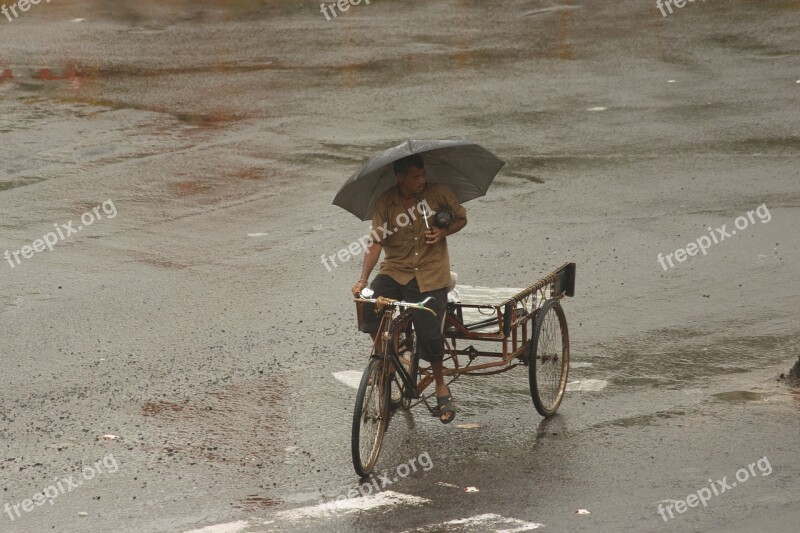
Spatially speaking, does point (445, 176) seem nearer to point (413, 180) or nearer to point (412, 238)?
point (413, 180)

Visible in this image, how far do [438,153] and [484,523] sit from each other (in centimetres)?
242

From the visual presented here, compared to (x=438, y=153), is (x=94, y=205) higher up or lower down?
lower down

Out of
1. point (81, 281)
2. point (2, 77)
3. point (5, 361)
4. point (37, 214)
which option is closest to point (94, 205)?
point (37, 214)

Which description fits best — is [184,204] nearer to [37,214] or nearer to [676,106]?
[37,214]

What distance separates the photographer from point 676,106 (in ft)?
52.7

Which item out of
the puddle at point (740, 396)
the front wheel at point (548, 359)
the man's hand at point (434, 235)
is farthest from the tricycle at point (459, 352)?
the puddle at point (740, 396)

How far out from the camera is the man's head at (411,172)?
720cm

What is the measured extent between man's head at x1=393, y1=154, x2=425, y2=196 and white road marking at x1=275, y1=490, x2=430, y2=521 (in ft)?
6.24

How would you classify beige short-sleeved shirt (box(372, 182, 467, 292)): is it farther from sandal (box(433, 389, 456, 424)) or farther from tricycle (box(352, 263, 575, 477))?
sandal (box(433, 389, 456, 424))

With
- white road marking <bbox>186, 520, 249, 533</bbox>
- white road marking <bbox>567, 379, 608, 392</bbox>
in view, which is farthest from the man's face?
white road marking <bbox>186, 520, 249, 533</bbox>

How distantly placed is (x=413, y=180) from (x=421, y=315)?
0.85m

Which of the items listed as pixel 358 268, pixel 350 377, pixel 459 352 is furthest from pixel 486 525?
Answer: pixel 358 268

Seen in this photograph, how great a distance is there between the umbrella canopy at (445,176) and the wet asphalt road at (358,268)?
146 cm

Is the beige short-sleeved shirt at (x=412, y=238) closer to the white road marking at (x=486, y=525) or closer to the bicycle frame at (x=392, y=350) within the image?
the bicycle frame at (x=392, y=350)
